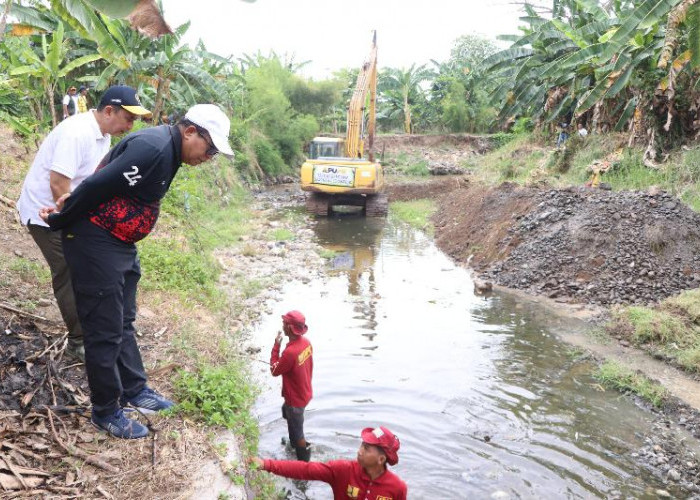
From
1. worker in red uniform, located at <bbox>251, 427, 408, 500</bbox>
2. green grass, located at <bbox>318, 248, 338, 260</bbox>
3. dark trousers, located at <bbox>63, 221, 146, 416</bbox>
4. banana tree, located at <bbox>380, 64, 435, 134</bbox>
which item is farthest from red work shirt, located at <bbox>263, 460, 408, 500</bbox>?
banana tree, located at <bbox>380, 64, 435, 134</bbox>

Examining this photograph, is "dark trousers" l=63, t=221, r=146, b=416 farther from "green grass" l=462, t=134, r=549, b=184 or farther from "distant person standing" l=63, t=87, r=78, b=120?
"green grass" l=462, t=134, r=549, b=184

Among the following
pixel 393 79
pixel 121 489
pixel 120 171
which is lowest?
pixel 121 489

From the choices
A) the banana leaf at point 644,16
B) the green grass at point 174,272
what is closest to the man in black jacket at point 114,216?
the green grass at point 174,272

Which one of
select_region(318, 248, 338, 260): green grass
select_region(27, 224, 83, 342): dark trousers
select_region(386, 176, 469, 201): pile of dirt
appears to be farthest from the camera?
select_region(386, 176, 469, 201): pile of dirt

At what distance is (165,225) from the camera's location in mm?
9914

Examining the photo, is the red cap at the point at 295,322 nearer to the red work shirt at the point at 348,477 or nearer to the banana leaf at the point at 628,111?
the red work shirt at the point at 348,477

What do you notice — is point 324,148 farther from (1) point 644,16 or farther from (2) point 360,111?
(1) point 644,16

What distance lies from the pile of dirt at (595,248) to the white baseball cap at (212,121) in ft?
27.2

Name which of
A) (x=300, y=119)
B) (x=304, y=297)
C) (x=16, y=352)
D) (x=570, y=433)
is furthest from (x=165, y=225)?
(x=300, y=119)

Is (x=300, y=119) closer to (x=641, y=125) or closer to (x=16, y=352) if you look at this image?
(x=641, y=125)

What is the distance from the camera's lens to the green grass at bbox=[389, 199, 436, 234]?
1867 cm

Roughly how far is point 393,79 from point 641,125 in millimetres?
25053

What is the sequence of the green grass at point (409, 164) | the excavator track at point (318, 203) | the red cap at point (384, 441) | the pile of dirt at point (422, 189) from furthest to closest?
the green grass at point (409, 164)
the pile of dirt at point (422, 189)
the excavator track at point (318, 203)
the red cap at point (384, 441)

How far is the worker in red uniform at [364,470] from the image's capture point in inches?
127
